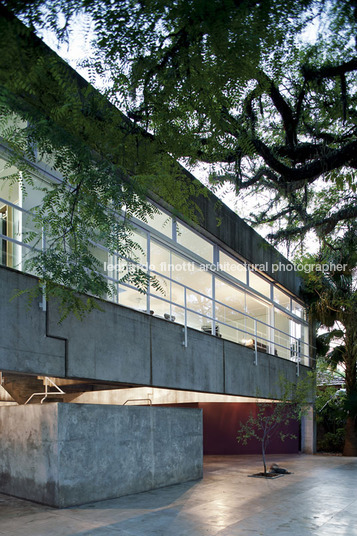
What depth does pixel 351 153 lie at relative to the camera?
5.53 m

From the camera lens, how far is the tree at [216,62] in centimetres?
324

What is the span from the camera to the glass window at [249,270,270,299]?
56.1 feet

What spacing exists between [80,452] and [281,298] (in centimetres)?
1284

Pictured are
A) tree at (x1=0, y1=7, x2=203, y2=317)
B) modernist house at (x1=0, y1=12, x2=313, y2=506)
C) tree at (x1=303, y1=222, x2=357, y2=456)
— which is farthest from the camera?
tree at (x1=303, y1=222, x2=357, y2=456)

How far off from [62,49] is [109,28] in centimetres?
36

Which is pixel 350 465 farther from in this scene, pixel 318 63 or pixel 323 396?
pixel 318 63

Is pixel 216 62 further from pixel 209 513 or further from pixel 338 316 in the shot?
pixel 338 316

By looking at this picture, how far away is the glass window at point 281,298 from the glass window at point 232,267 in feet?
10.3

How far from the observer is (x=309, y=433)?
67.2 ft

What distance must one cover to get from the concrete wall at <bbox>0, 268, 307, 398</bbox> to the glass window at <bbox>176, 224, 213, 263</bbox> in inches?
93.0

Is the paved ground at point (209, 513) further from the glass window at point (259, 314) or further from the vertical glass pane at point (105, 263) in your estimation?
the glass window at point (259, 314)

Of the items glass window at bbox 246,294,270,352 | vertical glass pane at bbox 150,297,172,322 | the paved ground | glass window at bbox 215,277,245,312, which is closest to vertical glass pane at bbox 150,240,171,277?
vertical glass pane at bbox 150,297,172,322

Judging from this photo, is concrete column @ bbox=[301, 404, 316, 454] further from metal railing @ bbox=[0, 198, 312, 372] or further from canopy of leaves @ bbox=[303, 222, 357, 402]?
metal railing @ bbox=[0, 198, 312, 372]

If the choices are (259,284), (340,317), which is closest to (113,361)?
(259,284)
